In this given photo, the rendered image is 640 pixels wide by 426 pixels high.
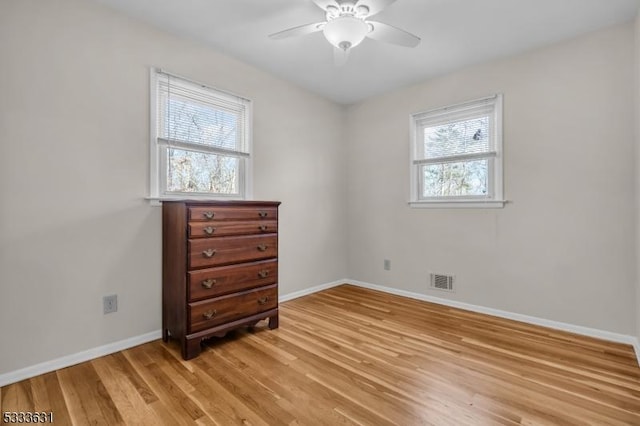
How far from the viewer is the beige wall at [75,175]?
1807 mm

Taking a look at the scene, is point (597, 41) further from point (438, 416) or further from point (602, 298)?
point (438, 416)

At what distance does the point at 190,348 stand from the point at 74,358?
0.71 metres

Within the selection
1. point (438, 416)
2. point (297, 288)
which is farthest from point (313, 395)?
point (297, 288)

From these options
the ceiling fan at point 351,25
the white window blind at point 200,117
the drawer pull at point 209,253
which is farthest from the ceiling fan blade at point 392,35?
the drawer pull at point 209,253

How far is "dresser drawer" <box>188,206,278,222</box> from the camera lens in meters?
2.13

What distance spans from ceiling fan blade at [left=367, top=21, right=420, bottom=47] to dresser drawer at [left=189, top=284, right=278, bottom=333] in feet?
6.72

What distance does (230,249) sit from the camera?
2.32 meters

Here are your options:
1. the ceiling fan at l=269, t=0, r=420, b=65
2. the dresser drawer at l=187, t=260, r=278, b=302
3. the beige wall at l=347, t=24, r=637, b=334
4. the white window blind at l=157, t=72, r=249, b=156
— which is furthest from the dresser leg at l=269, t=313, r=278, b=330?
the ceiling fan at l=269, t=0, r=420, b=65

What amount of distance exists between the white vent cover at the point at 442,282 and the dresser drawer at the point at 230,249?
1786 millimetres

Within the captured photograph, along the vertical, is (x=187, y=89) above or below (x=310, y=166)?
above

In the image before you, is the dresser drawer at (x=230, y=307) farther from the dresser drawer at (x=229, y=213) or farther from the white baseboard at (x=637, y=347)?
the white baseboard at (x=637, y=347)

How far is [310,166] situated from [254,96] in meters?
1.01

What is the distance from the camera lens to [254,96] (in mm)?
3074

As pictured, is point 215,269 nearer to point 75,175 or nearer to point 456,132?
point 75,175
